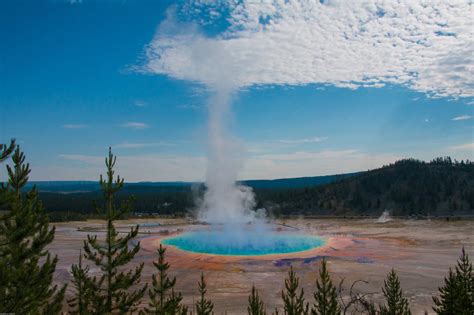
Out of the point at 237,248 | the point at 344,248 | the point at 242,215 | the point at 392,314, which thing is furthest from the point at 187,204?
the point at 392,314

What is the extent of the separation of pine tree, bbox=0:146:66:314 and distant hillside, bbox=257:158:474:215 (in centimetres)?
8072

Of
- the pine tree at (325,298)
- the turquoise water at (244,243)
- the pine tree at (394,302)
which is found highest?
the pine tree at (325,298)

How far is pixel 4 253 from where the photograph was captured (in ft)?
34.1

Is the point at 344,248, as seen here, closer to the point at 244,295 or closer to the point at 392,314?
the point at 244,295

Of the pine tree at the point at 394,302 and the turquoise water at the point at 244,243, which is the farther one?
the turquoise water at the point at 244,243

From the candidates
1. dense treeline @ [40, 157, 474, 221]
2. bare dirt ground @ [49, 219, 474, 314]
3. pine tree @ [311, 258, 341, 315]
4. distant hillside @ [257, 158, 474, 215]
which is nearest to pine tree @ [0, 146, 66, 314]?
pine tree @ [311, 258, 341, 315]

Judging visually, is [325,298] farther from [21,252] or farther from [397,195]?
[397,195]

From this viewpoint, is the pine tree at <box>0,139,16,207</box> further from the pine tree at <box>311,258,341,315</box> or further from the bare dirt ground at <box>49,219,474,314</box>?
the bare dirt ground at <box>49,219,474,314</box>

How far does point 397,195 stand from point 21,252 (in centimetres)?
8991

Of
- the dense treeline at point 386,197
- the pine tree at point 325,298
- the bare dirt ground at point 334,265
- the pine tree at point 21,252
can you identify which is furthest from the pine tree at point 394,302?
the dense treeline at point 386,197

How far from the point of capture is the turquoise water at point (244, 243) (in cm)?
4147

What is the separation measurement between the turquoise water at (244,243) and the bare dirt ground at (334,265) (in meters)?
3.25

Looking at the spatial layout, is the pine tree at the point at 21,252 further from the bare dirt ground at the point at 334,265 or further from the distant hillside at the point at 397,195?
the distant hillside at the point at 397,195

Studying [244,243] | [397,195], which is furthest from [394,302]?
[397,195]
